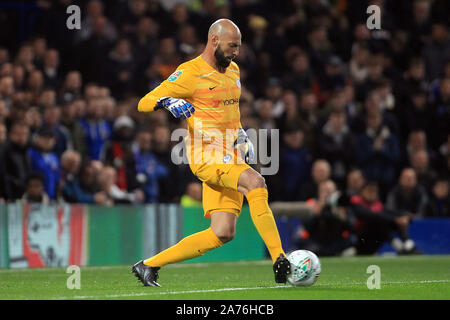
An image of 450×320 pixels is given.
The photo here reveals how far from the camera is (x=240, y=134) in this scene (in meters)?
9.26

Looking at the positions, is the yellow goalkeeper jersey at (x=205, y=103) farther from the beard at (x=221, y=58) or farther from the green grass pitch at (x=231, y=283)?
the green grass pitch at (x=231, y=283)

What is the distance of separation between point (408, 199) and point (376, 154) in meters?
1.04

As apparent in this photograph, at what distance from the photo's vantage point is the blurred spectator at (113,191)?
580 inches

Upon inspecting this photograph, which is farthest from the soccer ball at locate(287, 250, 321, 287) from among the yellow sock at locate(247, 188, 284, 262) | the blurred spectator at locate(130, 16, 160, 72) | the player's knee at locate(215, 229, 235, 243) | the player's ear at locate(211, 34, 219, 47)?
the blurred spectator at locate(130, 16, 160, 72)

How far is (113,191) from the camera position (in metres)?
15.1

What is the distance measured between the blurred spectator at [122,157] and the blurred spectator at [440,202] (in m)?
5.58

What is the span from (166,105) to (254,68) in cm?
1057

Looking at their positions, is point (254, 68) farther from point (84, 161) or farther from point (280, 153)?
point (84, 161)

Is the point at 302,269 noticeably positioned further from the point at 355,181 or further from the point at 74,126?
the point at 355,181

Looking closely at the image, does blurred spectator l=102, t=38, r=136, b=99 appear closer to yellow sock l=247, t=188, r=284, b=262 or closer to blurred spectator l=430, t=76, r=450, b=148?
blurred spectator l=430, t=76, r=450, b=148

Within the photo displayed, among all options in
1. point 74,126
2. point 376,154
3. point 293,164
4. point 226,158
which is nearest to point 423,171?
point 376,154

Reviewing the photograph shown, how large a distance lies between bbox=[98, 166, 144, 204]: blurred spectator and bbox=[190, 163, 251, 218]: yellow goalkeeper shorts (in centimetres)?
579

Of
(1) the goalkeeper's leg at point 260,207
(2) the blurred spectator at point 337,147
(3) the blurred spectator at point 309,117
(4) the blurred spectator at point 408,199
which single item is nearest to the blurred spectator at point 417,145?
(4) the blurred spectator at point 408,199
